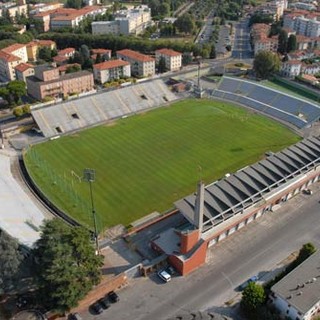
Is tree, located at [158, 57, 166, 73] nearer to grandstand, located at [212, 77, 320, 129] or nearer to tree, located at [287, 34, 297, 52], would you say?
grandstand, located at [212, 77, 320, 129]

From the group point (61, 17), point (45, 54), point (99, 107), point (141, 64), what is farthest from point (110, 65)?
point (61, 17)

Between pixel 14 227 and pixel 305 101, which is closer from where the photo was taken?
pixel 14 227

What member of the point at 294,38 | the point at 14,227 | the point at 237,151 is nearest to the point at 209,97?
the point at 237,151

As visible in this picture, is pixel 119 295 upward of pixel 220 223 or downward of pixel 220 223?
downward

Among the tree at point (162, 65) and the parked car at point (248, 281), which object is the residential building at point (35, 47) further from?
the parked car at point (248, 281)

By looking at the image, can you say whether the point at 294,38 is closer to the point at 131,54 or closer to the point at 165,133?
the point at 131,54

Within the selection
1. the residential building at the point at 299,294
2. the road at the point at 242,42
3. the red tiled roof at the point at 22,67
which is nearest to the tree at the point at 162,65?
→ the road at the point at 242,42
